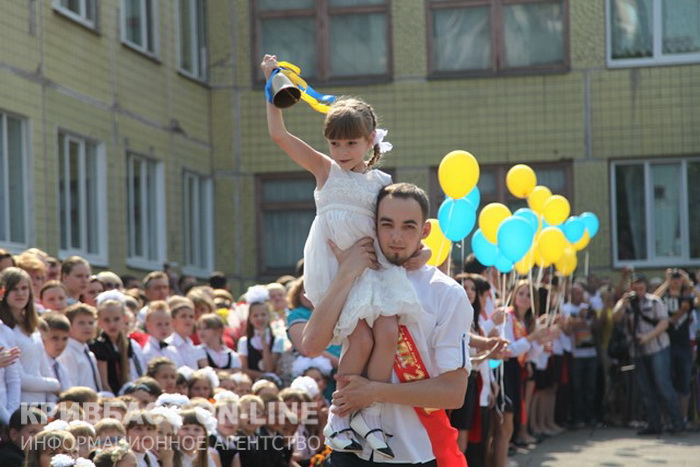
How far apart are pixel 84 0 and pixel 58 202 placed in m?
3.16

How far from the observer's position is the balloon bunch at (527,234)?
11930 millimetres

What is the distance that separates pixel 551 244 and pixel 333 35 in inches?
431

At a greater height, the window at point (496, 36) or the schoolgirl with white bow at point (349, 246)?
the window at point (496, 36)

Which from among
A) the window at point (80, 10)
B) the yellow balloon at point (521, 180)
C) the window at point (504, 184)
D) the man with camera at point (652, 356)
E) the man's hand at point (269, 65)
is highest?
the window at point (80, 10)

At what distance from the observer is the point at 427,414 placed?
514 centimetres

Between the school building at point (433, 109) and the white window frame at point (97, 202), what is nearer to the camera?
the white window frame at point (97, 202)

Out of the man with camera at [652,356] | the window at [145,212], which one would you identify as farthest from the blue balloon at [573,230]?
the window at [145,212]

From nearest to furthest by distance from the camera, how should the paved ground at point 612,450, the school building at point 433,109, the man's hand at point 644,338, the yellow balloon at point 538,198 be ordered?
the paved ground at point 612,450
the yellow balloon at point 538,198
the man's hand at point 644,338
the school building at point 433,109

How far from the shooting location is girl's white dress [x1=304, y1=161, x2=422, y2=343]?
510cm

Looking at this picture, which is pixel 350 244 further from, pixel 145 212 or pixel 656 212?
pixel 656 212

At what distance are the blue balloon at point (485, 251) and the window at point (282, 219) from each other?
10860mm

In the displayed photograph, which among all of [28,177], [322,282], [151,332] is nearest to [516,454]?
[151,332]

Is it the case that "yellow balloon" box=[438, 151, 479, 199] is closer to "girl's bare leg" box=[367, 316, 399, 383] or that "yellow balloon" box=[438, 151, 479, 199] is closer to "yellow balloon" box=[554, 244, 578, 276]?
"yellow balloon" box=[554, 244, 578, 276]

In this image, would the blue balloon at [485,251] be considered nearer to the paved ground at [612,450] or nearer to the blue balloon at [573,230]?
the paved ground at [612,450]
